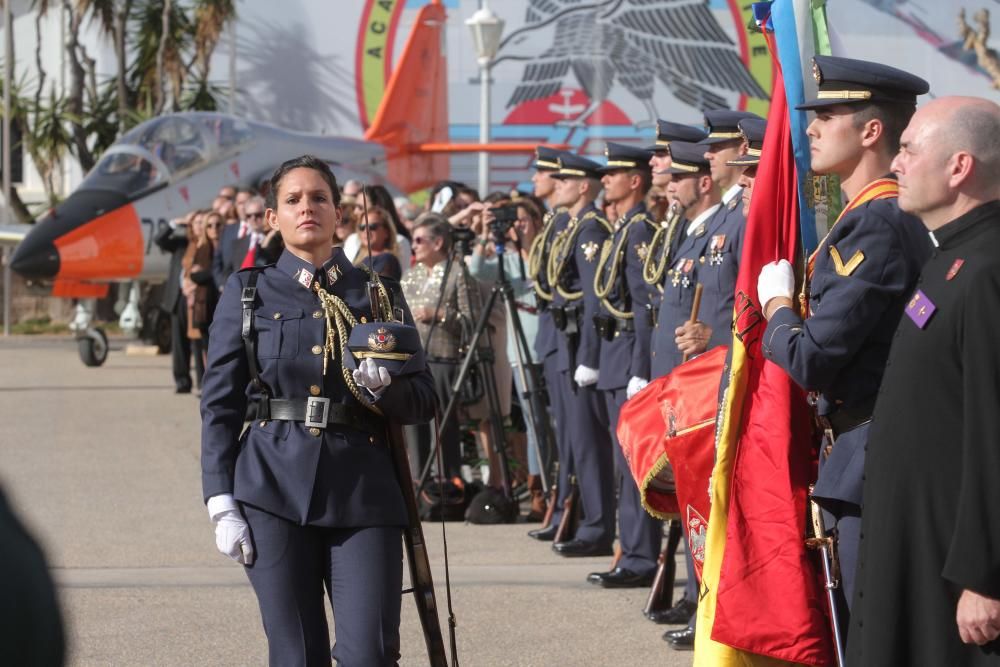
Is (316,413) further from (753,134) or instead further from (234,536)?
(753,134)

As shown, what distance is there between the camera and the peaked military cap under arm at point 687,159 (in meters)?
6.27

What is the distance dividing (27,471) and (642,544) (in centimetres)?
523

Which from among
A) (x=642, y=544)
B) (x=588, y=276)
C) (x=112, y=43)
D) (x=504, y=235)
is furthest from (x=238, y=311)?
(x=112, y=43)

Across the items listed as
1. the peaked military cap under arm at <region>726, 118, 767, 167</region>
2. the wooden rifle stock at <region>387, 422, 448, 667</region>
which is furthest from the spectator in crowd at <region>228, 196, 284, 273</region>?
the wooden rifle stock at <region>387, 422, 448, 667</region>

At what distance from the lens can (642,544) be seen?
7.05 meters

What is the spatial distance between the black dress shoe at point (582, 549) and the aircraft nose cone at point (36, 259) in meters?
11.9

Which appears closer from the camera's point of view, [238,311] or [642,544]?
[238,311]

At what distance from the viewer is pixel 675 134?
22.2 feet

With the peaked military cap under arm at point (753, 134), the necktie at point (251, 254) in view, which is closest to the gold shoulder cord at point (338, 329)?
the peaked military cap under arm at point (753, 134)

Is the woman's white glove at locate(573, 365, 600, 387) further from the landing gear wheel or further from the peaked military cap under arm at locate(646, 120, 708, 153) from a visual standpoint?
the landing gear wheel

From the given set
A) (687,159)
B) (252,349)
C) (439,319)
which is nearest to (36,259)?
(439,319)

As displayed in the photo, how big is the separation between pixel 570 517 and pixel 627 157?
75.3 inches

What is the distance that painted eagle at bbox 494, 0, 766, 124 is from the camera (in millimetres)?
32406

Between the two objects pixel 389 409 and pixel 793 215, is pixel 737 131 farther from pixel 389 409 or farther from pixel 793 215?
pixel 389 409
